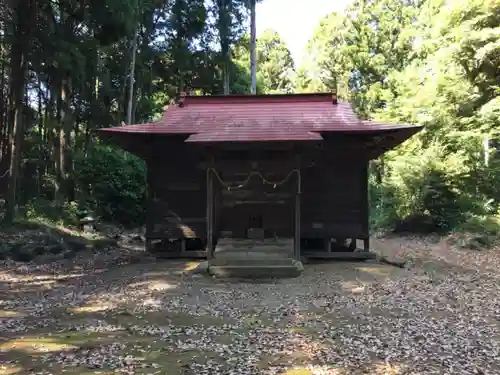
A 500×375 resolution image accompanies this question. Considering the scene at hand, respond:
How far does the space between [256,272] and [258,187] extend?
2.23 meters

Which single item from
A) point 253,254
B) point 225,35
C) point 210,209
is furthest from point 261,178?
point 225,35

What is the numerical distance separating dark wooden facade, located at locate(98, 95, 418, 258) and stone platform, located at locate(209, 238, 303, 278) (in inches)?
20.1

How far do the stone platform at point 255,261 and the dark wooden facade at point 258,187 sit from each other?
51 cm

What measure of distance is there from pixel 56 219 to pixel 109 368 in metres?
12.7

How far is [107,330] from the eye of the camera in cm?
625

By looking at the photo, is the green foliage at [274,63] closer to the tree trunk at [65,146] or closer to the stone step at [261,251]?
the tree trunk at [65,146]

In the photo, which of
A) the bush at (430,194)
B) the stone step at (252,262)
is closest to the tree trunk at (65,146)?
the stone step at (252,262)

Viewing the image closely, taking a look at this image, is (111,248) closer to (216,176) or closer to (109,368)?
(216,176)

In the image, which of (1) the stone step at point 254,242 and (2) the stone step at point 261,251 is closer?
(2) the stone step at point 261,251

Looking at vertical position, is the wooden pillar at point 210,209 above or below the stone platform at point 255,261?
above

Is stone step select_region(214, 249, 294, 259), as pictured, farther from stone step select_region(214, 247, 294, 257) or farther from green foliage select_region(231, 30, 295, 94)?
green foliage select_region(231, 30, 295, 94)

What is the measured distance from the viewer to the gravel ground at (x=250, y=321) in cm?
503

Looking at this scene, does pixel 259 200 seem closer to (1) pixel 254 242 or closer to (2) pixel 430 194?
Result: (1) pixel 254 242

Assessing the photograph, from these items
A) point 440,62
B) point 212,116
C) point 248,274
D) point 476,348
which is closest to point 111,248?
point 212,116
